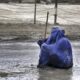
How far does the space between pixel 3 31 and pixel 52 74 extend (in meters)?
11.6

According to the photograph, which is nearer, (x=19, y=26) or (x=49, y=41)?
(x=49, y=41)

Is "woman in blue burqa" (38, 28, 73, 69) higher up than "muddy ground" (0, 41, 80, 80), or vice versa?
"woman in blue burqa" (38, 28, 73, 69)

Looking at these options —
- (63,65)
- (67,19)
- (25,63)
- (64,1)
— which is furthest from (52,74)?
(64,1)

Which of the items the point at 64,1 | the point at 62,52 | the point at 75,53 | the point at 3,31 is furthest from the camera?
the point at 64,1

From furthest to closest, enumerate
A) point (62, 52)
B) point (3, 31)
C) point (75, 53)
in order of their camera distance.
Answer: point (3, 31)
point (75, 53)
point (62, 52)

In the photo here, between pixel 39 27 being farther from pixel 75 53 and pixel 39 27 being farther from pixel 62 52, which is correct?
pixel 62 52

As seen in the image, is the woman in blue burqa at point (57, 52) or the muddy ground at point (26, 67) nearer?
the muddy ground at point (26, 67)

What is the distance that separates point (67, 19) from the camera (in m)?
30.8

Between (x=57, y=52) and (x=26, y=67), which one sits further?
(x=26, y=67)

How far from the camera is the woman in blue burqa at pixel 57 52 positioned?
12.9 m

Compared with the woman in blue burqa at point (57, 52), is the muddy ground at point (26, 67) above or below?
below

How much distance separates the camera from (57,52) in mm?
12953

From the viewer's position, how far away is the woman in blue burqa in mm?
12938

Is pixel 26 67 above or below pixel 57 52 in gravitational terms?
below
